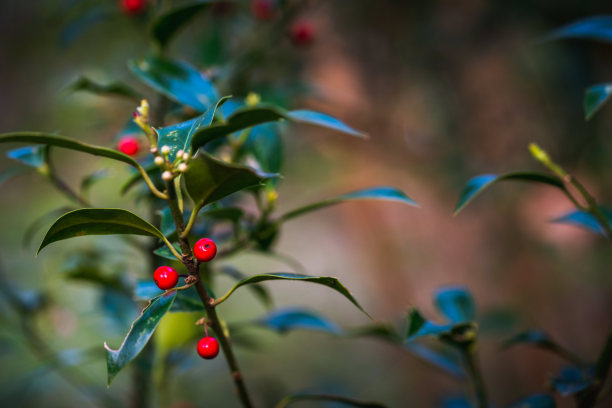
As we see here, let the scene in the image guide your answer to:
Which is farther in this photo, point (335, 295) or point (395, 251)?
point (335, 295)

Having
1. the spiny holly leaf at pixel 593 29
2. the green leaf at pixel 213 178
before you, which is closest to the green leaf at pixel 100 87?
the green leaf at pixel 213 178

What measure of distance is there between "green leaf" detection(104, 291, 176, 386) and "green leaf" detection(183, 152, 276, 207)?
0.11m

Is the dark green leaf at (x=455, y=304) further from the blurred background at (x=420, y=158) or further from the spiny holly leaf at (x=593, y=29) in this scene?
the blurred background at (x=420, y=158)

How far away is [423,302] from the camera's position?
221cm

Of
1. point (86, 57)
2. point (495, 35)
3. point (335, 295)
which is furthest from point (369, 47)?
point (335, 295)

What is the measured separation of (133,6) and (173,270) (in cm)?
72

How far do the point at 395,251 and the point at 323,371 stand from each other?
63 cm

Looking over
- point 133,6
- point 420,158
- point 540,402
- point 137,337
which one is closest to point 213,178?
point 137,337

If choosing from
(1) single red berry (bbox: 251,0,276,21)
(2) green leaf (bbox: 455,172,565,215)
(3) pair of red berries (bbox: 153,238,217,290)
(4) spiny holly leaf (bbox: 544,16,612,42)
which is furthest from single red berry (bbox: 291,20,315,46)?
(3) pair of red berries (bbox: 153,238,217,290)

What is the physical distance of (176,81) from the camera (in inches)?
27.1

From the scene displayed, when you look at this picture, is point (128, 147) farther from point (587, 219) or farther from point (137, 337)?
point (587, 219)

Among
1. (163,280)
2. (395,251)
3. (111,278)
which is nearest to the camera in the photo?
(163,280)

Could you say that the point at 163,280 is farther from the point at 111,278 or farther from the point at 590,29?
the point at 590,29

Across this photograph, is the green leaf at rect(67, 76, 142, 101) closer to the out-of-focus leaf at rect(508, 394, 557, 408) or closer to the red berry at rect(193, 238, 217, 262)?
the red berry at rect(193, 238, 217, 262)
